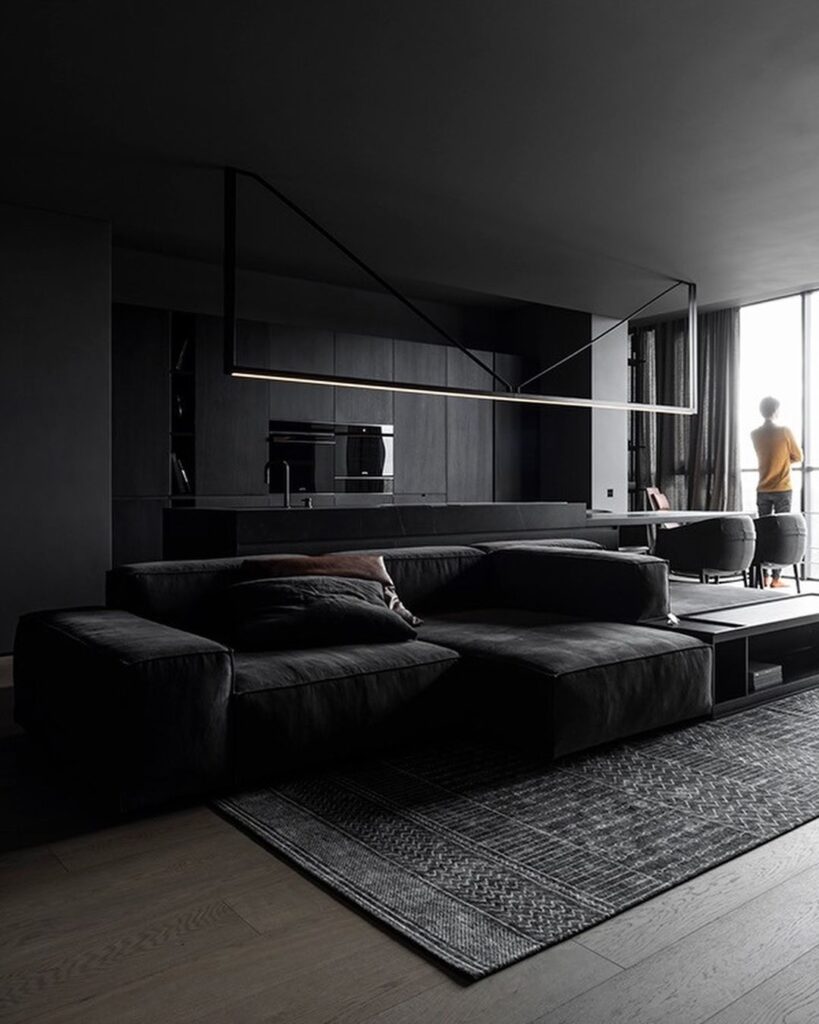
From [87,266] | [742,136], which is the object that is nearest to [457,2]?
[742,136]

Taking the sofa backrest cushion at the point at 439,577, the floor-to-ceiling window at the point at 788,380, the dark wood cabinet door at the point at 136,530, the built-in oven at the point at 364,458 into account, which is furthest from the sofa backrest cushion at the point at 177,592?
the floor-to-ceiling window at the point at 788,380

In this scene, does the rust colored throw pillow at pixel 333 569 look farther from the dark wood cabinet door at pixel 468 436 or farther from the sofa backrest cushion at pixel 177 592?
the dark wood cabinet door at pixel 468 436

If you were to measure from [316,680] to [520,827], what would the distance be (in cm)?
77

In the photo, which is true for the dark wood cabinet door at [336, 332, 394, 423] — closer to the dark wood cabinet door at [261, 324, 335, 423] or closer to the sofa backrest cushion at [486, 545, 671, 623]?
the dark wood cabinet door at [261, 324, 335, 423]

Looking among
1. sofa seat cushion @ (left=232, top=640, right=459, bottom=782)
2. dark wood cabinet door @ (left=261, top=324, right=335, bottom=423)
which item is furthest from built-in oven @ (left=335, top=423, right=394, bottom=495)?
sofa seat cushion @ (left=232, top=640, right=459, bottom=782)

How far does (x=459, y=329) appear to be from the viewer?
9312 mm

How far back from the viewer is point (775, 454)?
7348 millimetres

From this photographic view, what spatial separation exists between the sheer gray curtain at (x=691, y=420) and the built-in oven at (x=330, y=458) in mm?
3256

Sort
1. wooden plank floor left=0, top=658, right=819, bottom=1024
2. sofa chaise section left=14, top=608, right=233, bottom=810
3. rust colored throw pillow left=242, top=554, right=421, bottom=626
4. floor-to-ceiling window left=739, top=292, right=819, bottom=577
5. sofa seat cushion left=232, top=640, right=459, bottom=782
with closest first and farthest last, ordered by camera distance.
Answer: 1. wooden plank floor left=0, top=658, right=819, bottom=1024
2. sofa chaise section left=14, top=608, right=233, bottom=810
3. sofa seat cushion left=232, top=640, right=459, bottom=782
4. rust colored throw pillow left=242, top=554, right=421, bottom=626
5. floor-to-ceiling window left=739, top=292, right=819, bottom=577

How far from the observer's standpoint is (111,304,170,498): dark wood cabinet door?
6.46 metres

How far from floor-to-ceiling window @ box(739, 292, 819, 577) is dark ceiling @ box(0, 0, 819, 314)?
291 cm

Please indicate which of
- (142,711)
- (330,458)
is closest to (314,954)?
(142,711)

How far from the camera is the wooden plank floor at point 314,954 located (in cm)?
156

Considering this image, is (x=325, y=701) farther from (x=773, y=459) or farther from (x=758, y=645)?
(x=773, y=459)
